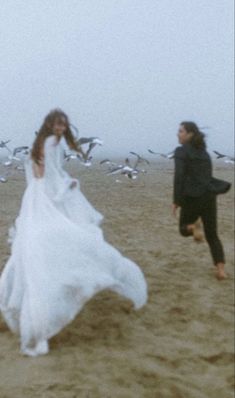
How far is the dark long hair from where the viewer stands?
6336mm

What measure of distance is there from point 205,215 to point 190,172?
46 centimetres

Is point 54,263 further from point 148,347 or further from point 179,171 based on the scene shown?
point 179,171

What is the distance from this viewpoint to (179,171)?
632 centimetres

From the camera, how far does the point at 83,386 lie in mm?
3789

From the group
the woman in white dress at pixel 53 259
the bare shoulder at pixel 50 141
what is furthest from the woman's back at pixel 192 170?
the bare shoulder at pixel 50 141

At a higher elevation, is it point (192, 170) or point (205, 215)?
point (192, 170)

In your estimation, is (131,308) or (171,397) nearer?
(171,397)

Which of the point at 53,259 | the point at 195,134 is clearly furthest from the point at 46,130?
the point at 195,134

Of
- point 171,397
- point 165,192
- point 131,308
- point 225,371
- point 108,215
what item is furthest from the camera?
point 165,192

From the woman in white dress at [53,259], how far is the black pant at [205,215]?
5.53ft

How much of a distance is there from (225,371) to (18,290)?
5.03 ft

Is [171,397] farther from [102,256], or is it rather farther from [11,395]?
[102,256]

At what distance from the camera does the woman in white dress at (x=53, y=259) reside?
4332mm

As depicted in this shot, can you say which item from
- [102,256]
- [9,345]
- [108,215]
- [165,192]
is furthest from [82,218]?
[165,192]
